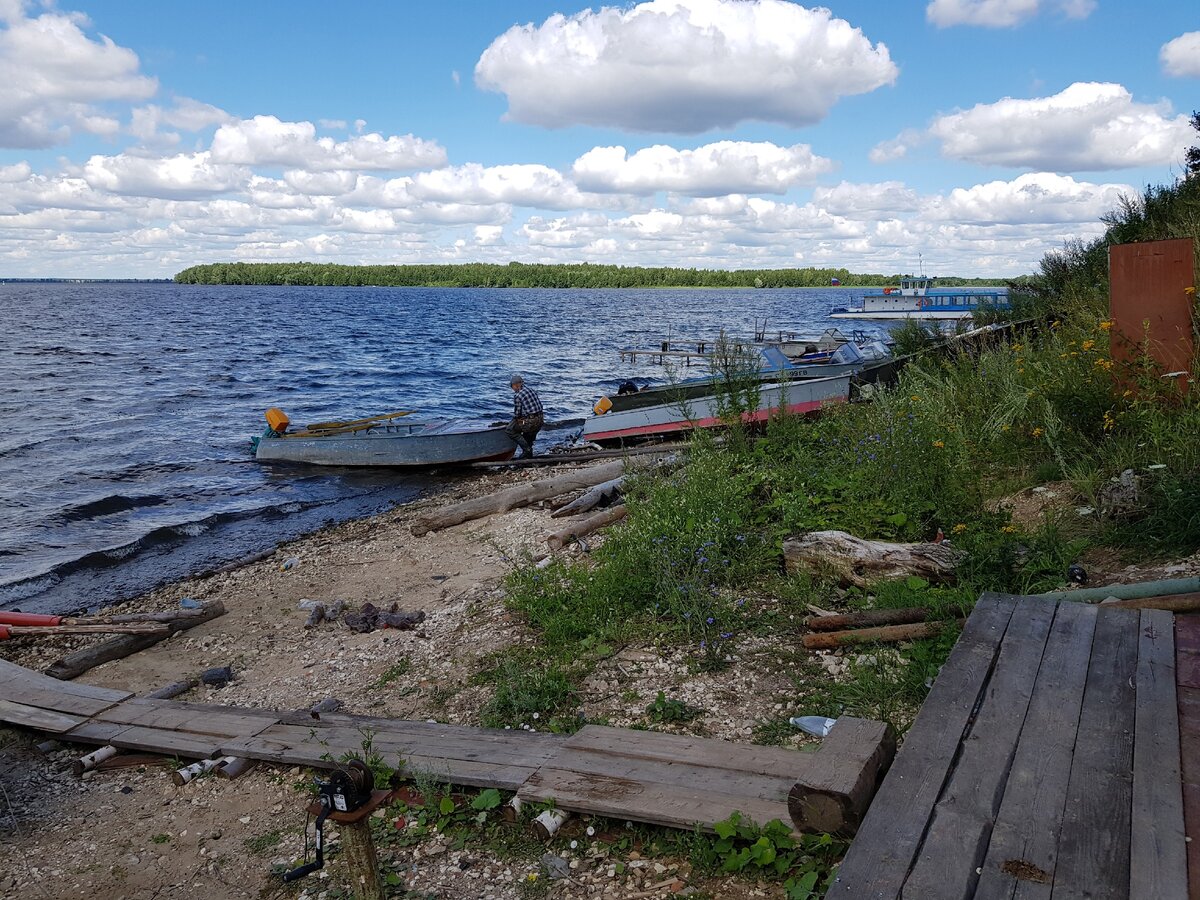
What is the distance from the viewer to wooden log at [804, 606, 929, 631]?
17.3 feet

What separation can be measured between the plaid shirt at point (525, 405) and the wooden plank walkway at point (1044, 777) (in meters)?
13.4

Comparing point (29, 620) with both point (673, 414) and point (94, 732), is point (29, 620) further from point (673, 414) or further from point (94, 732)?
point (673, 414)

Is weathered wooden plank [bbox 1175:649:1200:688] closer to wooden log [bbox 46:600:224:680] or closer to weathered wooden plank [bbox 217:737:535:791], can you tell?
weathered wooden plank [bbox 217:737:535:791]

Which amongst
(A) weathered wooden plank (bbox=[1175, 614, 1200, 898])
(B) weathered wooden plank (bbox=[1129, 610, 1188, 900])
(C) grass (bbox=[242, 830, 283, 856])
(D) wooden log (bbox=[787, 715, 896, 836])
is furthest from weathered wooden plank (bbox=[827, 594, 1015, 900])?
(C) grass (bbox=[242, 830, 283, 856])

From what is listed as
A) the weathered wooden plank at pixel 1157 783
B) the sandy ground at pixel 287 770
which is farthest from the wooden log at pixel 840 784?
the weathered wooden plank at pixel 1157 783

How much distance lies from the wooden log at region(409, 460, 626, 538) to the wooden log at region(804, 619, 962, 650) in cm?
683

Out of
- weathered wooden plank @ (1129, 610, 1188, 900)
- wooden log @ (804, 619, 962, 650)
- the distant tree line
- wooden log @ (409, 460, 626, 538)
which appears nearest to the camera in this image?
weathered wooden plank @ (1129, 610, 1188, 900)

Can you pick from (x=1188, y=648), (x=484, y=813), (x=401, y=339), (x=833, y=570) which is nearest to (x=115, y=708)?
(x=484, y=813)

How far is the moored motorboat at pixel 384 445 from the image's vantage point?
16.7 m

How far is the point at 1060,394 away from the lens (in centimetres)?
789

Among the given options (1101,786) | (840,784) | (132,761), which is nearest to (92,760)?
(132,761)

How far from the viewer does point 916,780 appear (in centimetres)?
279

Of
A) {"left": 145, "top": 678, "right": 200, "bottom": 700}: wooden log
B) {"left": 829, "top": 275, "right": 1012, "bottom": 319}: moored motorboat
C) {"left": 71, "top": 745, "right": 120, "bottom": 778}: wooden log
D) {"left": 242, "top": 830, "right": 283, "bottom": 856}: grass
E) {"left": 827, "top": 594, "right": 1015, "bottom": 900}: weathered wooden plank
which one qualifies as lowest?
{"left": 145, "top": 678, "right": 200, "bottom": 700}: wooden log

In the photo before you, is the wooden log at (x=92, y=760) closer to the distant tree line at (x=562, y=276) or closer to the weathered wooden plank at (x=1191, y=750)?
the weathered wooden plank at (x=1191, y=750)
